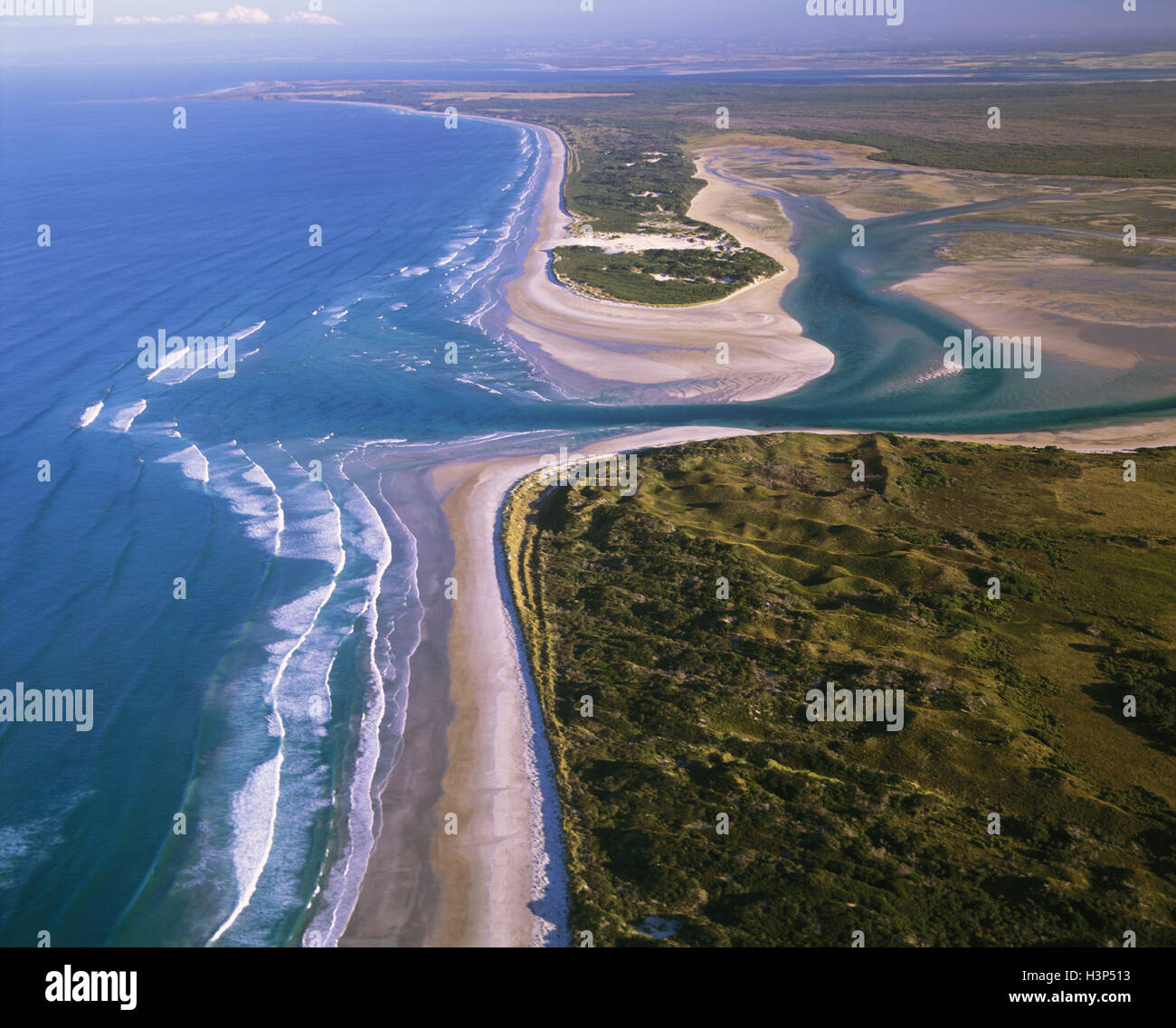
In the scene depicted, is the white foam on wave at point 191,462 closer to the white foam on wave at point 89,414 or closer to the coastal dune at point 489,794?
the white foam on wave at point 89,414

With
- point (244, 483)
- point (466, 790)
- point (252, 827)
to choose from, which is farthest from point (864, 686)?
point (244, 483)

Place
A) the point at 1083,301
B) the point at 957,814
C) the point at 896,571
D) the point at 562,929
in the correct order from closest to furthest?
the point at 562,929 → the point at 957,814 → the point at 896,571 → the point at 1083,301

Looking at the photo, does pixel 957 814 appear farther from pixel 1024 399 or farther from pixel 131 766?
pixel 1024 399

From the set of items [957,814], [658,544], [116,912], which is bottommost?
[116,912]

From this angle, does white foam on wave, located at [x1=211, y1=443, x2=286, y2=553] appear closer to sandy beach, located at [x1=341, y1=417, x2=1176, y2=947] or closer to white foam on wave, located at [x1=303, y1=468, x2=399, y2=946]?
white foam on wave, located at [x1=303, y1=468, x2=399, y2=946]

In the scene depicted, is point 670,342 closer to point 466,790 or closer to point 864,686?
point 864,686
